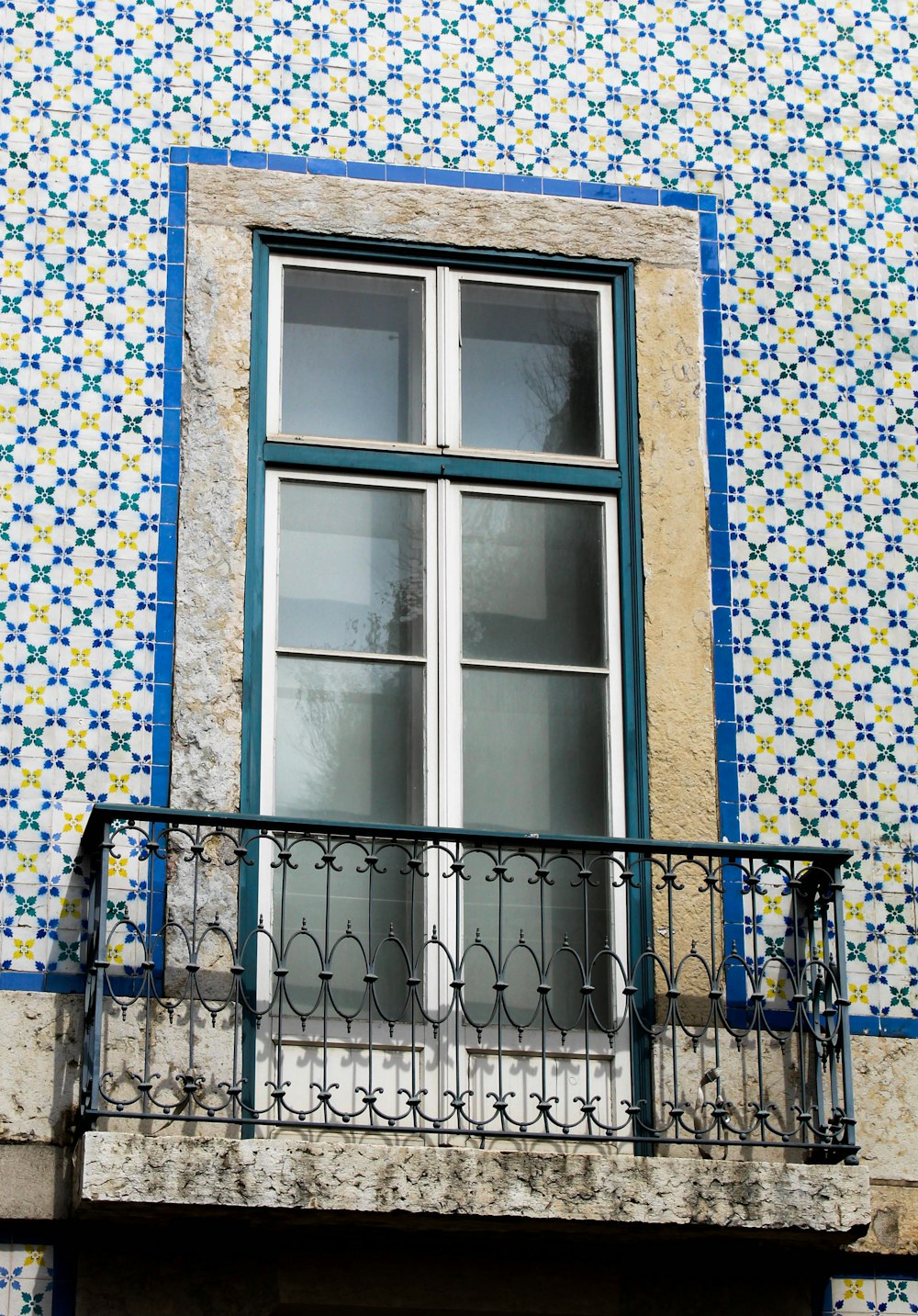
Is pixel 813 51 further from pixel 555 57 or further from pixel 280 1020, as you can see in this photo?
pixel 280 1020

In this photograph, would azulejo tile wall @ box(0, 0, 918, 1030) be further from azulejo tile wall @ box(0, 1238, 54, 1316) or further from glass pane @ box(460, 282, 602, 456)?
azulejo tile wall @ box(0, 1238, 54, 1316)

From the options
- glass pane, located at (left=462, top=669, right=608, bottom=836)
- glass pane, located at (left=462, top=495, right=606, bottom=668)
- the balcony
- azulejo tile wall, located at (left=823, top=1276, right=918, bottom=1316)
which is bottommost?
azulejo tile wall, located at (left=823, top=1276, right=918, bottom=1316)

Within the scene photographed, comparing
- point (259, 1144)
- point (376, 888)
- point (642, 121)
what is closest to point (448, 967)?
point (376, 888)

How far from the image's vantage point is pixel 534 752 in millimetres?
6445

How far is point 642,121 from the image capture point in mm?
7020

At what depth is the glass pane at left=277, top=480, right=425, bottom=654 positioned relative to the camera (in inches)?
255

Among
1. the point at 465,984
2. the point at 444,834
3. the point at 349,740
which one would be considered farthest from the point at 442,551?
the point at 465,984

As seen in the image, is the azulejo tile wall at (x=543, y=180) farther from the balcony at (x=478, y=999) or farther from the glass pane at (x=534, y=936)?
the glass pane at (x=534, y=936)

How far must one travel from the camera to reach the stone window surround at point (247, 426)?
625 centimetres

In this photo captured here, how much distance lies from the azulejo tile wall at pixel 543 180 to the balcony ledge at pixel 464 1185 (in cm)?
63

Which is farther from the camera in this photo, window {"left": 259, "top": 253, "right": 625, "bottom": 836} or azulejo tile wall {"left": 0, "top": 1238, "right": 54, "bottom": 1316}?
window {"left": 259, "top": 253, "right": 625, "bottom": 836}

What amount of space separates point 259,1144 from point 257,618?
4.67 ft

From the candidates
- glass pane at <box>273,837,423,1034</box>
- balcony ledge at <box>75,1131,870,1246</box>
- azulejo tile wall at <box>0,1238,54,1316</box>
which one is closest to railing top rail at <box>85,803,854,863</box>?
glass pane at <box>273,837,423,1034</box>

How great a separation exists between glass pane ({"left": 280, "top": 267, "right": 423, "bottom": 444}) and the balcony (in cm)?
115
